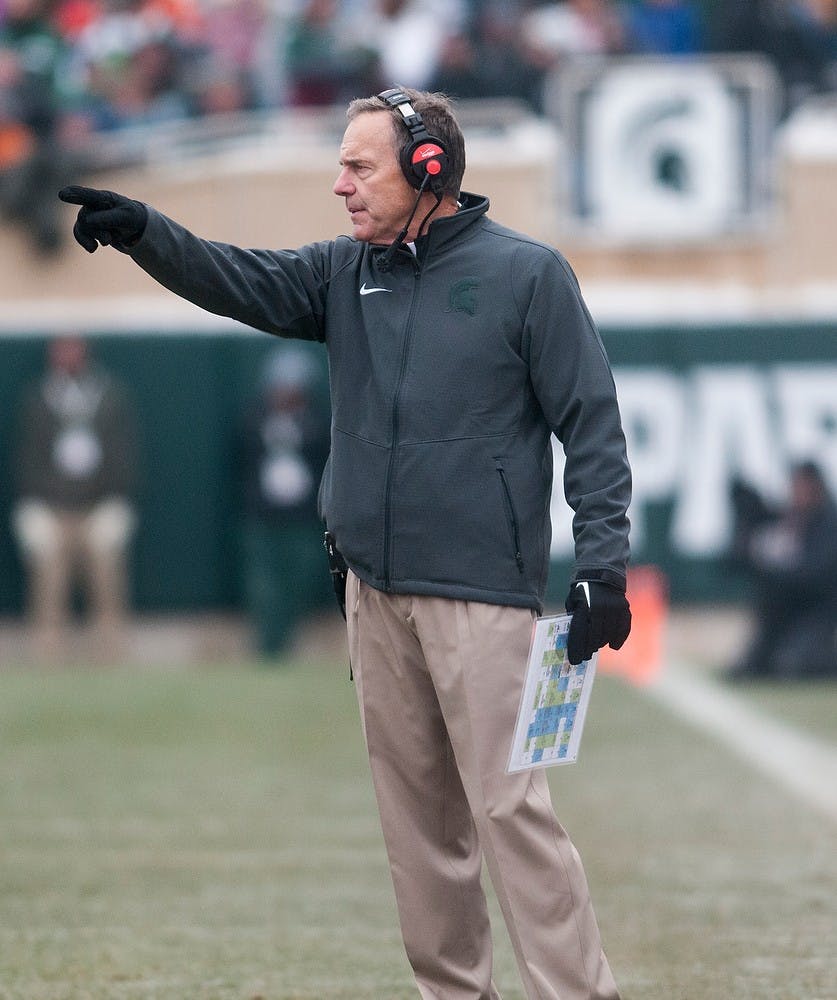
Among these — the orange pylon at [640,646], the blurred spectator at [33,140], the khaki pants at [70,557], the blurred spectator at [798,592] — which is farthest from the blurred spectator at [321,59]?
the blurred spectator at [798,592]

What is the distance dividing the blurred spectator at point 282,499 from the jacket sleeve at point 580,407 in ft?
30.6

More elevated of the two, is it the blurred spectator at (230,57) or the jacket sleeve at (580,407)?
the jacket sleeve at (580,407)

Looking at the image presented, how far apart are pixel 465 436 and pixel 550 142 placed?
10216mm

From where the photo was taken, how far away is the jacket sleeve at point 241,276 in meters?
4.00

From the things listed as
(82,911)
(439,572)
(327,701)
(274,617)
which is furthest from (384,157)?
(274,617)

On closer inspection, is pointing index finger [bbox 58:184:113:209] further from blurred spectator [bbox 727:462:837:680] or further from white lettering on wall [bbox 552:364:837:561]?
white lettering on wall [bbox 552:364:837:561]

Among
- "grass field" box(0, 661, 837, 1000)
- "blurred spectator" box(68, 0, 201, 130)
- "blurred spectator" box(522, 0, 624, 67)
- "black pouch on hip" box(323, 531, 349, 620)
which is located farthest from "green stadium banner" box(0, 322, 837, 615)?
"black pouch on hip" box(323, 531, 349, 620)

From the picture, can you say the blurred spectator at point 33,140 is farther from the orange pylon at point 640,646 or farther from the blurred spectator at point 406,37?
the orange pylon at point 640,646

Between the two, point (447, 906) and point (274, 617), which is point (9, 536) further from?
point (447, 906)

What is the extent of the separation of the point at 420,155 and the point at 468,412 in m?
0.52

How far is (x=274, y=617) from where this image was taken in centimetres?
1364

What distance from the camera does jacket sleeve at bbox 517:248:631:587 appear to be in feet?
12.8

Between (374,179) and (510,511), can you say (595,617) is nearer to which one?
(510,511)

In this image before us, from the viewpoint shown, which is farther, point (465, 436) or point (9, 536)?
point (9, 536)
